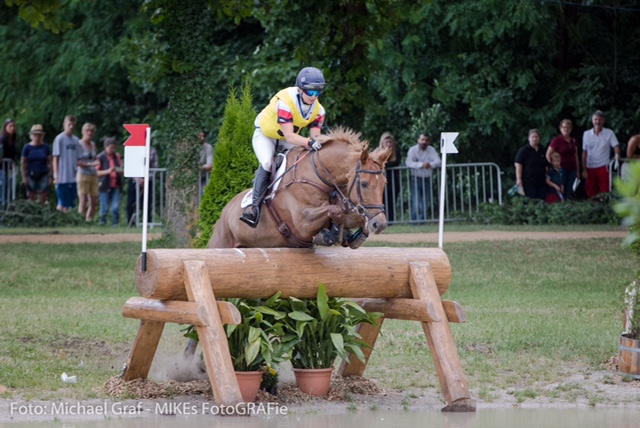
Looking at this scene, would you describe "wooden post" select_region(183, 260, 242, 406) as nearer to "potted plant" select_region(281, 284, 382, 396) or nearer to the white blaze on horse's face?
"potted plant" select_region(281, 284, 382, 396)

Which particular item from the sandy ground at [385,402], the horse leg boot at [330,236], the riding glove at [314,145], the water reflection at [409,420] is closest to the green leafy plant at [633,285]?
the sandy ground at [385,402]

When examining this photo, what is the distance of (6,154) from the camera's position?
1004 inches

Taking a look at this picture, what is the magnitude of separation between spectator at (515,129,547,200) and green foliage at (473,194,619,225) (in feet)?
1.00

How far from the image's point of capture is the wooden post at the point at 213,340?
334 inches

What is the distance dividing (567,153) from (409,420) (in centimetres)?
1642

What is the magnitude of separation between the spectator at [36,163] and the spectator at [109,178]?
1.25 m

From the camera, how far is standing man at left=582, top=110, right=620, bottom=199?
2366 centimetres

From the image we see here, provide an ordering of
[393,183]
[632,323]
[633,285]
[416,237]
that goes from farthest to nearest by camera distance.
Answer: [393,183] < [416,237] < [633,285] < [632,323]

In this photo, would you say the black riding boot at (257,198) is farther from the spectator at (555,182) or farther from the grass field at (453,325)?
the spectator at (555,182)

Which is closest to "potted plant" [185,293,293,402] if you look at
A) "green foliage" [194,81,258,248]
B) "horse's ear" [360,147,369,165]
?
"horse's ear" [360,147,369,165]

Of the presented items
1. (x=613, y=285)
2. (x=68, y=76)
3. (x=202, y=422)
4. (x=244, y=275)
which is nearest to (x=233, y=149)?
(x=244, y=275)

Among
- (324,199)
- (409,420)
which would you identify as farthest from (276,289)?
(409,420)

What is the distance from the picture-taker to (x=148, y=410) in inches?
348

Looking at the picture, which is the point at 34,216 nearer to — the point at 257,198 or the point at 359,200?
the point at 257,198
